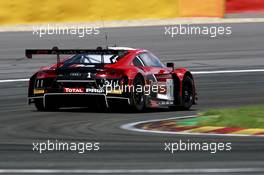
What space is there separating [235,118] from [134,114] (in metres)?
2.58

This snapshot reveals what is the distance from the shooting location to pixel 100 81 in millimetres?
15008

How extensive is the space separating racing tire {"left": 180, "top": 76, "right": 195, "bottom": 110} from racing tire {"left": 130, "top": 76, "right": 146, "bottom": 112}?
1.19 metres

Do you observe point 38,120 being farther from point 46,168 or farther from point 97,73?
point 46,168

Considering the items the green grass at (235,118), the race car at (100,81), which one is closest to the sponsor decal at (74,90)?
the race car at (100,81)

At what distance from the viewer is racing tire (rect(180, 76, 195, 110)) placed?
16609 mm

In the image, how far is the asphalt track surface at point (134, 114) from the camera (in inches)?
375

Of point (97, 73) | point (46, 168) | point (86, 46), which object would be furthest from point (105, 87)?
point (86, 46)

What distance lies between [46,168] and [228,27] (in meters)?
16.7

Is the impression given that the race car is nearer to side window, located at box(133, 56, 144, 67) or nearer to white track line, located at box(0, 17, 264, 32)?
side window, located at box(133, 56, 144, 67)

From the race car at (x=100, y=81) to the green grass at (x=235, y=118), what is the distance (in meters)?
1.63
